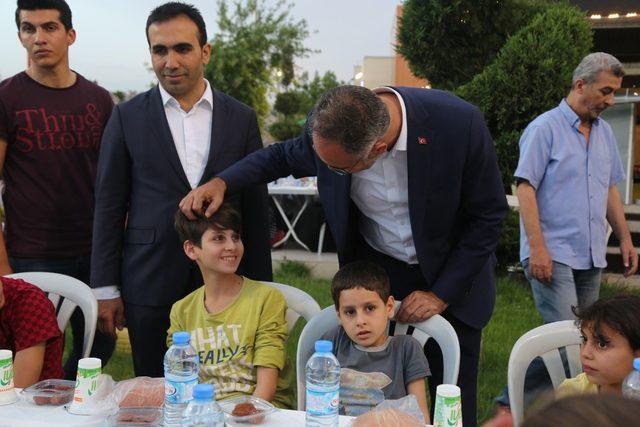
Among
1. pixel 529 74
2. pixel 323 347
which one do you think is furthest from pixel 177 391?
pixel 529 74

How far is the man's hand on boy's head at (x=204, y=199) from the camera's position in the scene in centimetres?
234

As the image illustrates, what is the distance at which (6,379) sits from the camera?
1.79m

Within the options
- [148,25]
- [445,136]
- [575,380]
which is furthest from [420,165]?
[148,25]

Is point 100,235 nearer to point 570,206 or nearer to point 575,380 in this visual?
point 575,380

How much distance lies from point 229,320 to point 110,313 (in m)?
0.63

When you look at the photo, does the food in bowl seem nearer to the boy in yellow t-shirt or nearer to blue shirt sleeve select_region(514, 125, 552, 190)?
the boy in yellow t-shirt

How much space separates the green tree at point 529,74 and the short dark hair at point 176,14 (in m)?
4.35

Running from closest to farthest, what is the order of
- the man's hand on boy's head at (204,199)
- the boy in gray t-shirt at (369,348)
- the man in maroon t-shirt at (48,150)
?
the boy in gray t-shirt at (369,348), the man's hand on boy's head at (204,199), the man in maroon t-shirt at (48,150)

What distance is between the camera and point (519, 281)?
654 cm

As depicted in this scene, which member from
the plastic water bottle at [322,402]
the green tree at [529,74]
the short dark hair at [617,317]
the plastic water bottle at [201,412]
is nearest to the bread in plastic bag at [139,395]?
the plastic water bottle at [201,412]

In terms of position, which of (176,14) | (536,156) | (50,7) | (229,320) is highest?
(50,7)

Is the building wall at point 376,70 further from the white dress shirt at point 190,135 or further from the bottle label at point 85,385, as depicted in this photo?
the bottle label at point 85,385

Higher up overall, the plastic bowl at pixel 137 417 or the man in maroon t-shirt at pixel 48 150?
the man in maroon t-shirt at pixel 48 150

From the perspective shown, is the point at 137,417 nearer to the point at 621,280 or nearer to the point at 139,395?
the point at 139,395
